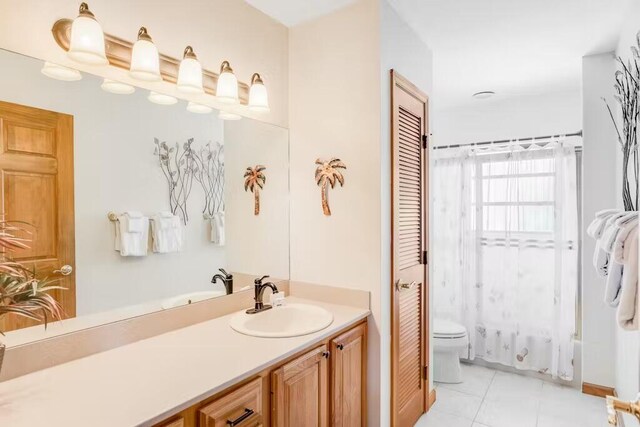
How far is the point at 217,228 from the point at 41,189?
2.62 feet

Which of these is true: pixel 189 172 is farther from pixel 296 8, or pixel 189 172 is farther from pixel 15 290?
pixel 296 8

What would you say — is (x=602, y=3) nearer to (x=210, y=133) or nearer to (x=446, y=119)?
(x=446, y=119)

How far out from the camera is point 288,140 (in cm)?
229

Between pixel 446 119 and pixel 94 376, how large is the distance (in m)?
3.70

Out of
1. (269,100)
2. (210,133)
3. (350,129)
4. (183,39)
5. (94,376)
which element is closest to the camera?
(94,376)

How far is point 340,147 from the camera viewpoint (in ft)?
6.74

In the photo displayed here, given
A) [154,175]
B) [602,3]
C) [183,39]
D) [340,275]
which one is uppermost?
[602,3]

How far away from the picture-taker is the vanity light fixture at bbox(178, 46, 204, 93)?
1651 mm

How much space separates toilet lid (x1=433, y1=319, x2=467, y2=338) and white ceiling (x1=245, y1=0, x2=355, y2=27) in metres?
2.56

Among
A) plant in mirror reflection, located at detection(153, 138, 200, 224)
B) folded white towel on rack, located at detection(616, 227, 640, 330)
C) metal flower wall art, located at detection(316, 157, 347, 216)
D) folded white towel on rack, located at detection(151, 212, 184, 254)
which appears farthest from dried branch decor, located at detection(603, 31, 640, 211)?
folded white towel on rack, located at detection(151, 212, 184, 254)

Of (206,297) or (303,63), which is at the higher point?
(303,63)

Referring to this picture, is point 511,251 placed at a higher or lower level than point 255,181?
lower

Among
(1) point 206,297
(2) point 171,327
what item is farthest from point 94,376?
(1) point 206,297

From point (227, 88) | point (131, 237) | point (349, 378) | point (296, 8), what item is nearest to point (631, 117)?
point (296, 8)
